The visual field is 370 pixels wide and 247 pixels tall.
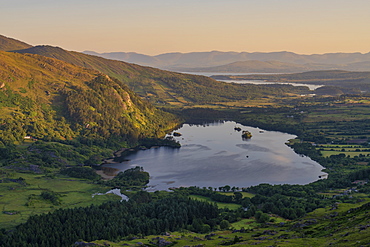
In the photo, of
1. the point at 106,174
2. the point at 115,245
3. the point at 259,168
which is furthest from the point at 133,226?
the point at 259,168

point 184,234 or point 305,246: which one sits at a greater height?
point 305,246

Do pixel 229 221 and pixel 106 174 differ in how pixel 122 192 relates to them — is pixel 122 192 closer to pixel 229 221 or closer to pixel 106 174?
pixel 106 174

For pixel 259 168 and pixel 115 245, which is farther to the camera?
pixel 259 168

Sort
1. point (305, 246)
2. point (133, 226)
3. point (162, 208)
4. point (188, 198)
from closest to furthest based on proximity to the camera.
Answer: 1. point (305, 246)
2. point (133, 226)
3. point (162, 208)
4. point (188, 198)

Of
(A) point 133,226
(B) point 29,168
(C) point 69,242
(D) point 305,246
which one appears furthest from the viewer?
(B) point 29,168

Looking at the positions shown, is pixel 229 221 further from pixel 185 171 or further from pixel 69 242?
pixel 185 171

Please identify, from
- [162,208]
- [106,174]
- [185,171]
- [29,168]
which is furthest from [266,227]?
[29,168]
